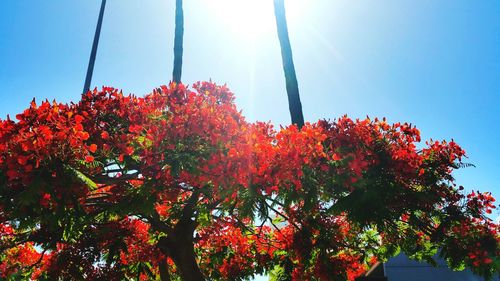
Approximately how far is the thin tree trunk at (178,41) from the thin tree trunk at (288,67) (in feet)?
11.2

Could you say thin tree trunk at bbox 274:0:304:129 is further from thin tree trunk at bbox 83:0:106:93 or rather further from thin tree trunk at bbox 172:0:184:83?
thin tree trunk at bbox 83:0:106:93

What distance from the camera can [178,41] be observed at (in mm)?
12797

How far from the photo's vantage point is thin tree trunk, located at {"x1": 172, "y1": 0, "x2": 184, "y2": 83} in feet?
38.9

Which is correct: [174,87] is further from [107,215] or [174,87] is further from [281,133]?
[107,215]

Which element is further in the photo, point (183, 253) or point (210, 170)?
point (183, 253)

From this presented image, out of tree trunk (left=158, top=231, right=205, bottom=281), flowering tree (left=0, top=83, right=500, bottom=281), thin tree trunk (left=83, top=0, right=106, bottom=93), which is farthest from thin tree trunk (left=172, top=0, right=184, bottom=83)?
tree trunk (left=158, top=231, right=205, bottom=281)

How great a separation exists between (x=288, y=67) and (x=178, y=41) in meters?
4.39

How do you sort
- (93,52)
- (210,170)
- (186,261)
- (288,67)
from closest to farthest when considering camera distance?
1. (210,170)
2. (186,261)
3. (288,67)
4. (93,52)

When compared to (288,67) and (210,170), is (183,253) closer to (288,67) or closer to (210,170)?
(210,170)

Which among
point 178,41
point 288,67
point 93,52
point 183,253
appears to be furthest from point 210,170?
point 93,52

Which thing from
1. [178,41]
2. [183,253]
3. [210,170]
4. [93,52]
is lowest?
[183,253]

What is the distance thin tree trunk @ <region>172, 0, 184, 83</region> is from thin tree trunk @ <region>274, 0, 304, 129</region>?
3.40 meters

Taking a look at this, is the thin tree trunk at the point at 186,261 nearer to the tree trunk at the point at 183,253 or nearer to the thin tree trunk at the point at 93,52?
→ the tree trunk at the point at 183,253

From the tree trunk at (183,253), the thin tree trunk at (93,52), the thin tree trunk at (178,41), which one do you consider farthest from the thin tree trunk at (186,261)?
the thin tree trunk at (93,52)
